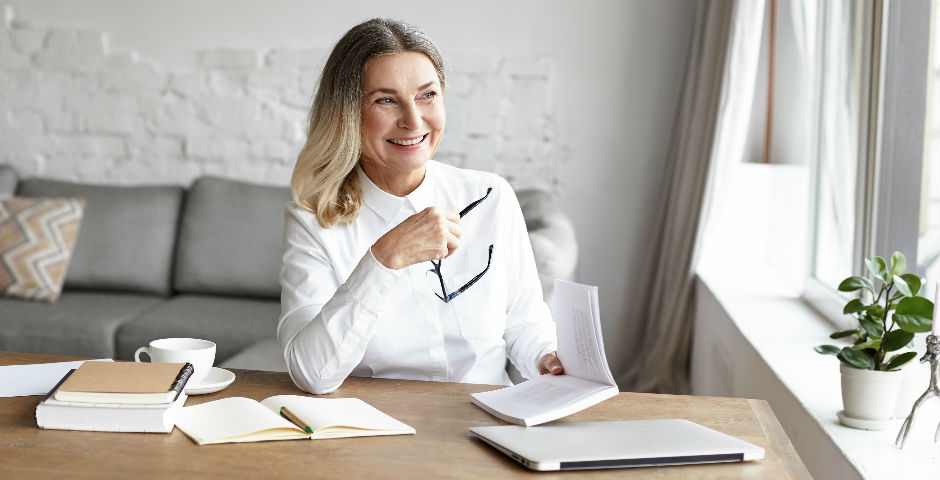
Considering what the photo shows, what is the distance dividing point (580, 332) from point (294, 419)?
1.44ft

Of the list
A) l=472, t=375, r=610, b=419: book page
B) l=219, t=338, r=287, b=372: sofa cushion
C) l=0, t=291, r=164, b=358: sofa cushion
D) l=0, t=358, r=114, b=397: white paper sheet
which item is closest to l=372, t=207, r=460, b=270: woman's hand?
l=472, t=375, r=610, b=419: book page

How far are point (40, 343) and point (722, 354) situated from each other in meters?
2.24

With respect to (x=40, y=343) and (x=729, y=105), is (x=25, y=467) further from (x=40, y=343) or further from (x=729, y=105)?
(x=729, y=105)

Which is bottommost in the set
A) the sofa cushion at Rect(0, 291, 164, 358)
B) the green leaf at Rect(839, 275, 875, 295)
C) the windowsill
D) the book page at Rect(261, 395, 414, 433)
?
the sofa cushion at Rect(0, 291, 164, 358)

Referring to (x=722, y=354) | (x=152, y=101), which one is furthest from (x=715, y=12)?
(x=152, y=101)

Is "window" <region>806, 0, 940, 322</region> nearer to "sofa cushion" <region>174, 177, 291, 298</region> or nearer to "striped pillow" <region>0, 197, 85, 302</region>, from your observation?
"sofa cushion" <region>174, 177, 291, 298</region>

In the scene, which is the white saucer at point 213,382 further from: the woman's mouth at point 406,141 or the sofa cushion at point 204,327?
the sofa cushion at point 204,327

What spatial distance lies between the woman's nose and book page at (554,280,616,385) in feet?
1.67

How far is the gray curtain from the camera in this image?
2963 mm

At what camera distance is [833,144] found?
256cm

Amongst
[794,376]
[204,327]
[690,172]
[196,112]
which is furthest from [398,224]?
[196,112]

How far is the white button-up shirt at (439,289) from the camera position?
174 cm

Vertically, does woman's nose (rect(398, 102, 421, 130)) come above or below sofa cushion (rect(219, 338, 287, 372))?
above

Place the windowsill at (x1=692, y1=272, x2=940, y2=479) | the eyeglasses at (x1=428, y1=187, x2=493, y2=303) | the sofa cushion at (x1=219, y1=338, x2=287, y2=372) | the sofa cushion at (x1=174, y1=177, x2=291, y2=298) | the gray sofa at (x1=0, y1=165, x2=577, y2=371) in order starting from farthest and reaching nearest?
the sofa cushion at (x1=174, y1=177, x2=291, y2=298)
the gray sofa at (x1=0, y1=165, x2=577, y2=371)
the sofa cushion at (x1=219, y1=338, x2=287, y2=372)
the eyeglasses at (x1=428, y1=187, x2=493, y2=303)
the windowsill at (x1=692, y1=272, x2=940, y2=479)
